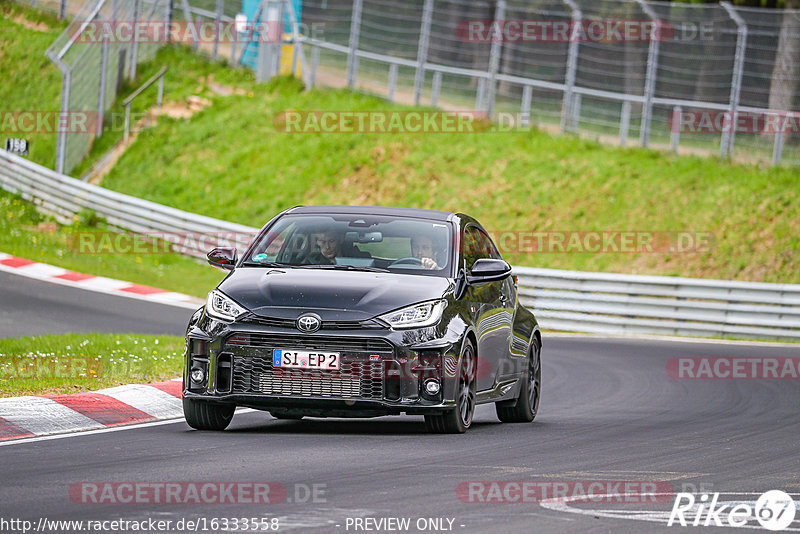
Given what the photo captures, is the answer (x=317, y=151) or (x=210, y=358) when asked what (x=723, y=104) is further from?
(x=210, y=358)

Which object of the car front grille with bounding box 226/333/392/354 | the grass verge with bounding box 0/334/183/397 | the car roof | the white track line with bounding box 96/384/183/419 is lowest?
the grass verge with bounding box 0/334/183/397

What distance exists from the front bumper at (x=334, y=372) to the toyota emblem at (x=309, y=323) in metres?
0.03

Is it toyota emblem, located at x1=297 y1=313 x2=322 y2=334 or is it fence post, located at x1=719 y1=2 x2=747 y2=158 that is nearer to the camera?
toyota emblem, located at x1=297 y1=313 x2=322 y2=334

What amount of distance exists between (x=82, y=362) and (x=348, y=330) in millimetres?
4649

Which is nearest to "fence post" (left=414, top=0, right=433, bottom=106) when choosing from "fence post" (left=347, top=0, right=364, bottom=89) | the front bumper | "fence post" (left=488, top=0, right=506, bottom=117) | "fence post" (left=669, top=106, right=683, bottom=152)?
"fence post" (left=488, top=0, right=506, bottom=117)

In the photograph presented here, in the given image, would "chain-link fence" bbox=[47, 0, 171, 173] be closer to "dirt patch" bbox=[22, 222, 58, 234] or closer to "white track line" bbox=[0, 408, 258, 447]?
"dirt patch" bbox=[22, 222, 58, 234]

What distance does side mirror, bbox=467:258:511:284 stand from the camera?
1038 centimetres

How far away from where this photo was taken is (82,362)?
13234 millimetres

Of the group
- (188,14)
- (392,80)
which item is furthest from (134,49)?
(392,80)

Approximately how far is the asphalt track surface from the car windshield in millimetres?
1172

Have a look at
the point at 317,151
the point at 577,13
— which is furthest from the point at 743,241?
the point at 317,151

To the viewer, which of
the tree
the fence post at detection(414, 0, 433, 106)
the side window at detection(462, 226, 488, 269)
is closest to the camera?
the side window at detection(462, 226, 488, 269)

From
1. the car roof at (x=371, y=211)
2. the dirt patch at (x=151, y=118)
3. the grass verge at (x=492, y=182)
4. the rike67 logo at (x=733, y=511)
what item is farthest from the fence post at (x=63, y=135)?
the rike67 logo at (x=733, y=511)

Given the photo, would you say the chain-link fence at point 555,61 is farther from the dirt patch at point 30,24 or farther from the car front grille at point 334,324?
the car front grille at point 334,324
